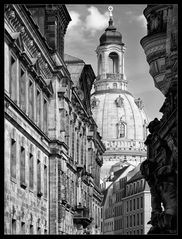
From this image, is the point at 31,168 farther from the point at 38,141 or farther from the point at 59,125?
the point at 59,125

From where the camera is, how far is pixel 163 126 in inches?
1394

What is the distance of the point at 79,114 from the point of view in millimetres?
79000

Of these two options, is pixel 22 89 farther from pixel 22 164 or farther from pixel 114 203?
pixel 114 203

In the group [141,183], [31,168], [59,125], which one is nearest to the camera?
[31,168]

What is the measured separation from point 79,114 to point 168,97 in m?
45.9

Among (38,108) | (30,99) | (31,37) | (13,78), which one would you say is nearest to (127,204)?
(38,108)

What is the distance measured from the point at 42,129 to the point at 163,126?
2631 cm

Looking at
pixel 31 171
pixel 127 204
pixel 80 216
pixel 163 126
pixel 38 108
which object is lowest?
pixel 80 216

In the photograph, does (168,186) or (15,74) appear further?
(15,74)

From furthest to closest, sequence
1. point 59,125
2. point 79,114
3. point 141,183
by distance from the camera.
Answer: point 141,183 < point 79,114 < point 59,125

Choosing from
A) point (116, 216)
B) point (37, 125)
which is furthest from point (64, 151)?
point (116, 216)
